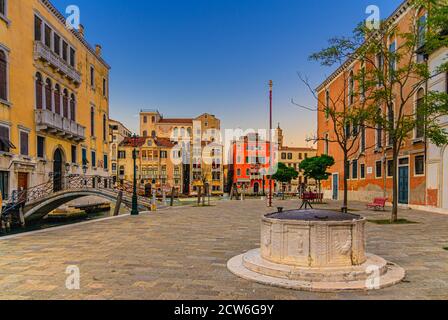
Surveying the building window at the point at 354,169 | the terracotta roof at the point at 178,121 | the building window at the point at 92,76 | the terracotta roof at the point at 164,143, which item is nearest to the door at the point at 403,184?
the building window at the point at 354,169

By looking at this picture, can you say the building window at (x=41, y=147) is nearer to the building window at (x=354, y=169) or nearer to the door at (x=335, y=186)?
the building window at (x=354, y=169)

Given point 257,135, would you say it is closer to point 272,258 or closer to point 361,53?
point 361,53

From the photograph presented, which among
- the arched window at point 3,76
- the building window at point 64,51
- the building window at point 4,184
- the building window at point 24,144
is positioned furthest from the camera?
the building window at point 64,51

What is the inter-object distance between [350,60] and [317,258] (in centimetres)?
2916

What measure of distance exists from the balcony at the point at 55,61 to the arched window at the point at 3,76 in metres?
3.35

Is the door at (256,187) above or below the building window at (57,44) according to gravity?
below

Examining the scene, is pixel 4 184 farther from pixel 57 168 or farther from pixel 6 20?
pixel 6 20

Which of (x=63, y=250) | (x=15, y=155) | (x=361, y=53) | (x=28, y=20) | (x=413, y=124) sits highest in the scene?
(x=28, y=20)

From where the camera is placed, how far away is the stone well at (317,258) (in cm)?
571

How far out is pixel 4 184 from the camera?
65.0 feet

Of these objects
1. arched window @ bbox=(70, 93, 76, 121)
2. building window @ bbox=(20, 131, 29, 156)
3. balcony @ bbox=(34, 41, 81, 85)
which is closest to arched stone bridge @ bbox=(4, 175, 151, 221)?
building window @ bbox=(20, 131, 29, 156)

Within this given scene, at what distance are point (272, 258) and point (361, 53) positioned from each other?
1390 cm
